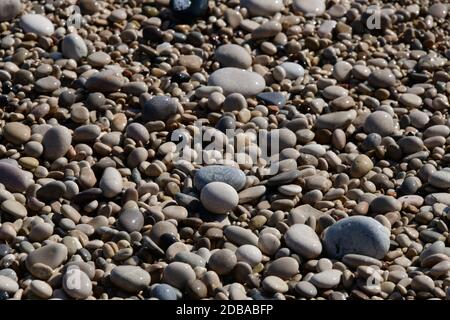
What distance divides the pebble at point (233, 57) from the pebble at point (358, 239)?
1.21 meters

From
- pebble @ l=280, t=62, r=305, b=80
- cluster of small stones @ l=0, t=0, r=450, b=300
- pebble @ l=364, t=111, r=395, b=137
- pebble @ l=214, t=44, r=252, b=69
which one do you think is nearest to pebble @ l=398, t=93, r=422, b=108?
cluster of small stones @ l=0, t=0, r=450, b=300

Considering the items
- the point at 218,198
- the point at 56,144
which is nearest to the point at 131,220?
the point at 218,198

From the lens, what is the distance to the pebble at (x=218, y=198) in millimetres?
2895

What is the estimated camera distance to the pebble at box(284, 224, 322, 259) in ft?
8.92

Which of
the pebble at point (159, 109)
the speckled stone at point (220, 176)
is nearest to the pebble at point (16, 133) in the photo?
the pebble at point (159, 109)

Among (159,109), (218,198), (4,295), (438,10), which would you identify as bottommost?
(4,295)

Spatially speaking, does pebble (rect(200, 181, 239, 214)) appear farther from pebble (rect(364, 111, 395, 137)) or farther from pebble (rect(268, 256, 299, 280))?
pebble (rect(364, 111, 395, 137))

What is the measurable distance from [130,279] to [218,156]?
0.78 meters

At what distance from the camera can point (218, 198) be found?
289 cm

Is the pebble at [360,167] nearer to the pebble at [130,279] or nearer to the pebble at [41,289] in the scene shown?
the pebble at [130,279]

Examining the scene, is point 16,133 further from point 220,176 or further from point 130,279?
point 130,279

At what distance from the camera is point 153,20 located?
4.00 m
